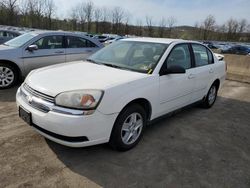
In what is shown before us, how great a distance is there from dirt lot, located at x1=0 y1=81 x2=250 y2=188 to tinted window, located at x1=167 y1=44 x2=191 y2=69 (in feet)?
3.76

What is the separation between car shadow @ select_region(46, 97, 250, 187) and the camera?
2930 millimetres

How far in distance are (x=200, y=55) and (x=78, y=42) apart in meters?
3.81

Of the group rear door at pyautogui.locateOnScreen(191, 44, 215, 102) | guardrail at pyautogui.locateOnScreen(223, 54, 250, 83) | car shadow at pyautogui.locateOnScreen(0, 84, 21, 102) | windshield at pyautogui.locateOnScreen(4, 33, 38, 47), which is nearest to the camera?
rear door at pyautogui.locateOnScreen(191, 44, 215, 102)

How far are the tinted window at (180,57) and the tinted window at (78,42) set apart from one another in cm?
377

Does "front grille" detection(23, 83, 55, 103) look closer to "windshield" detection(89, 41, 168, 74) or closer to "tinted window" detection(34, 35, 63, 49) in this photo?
"windshield" detection(89, 41, 168, 74)

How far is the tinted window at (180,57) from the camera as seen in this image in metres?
4.11

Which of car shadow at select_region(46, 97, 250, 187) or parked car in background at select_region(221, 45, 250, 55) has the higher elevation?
parked car in background at select_region(221, 45, 250, 55)

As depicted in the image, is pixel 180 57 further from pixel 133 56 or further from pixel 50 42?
pixel 50 42

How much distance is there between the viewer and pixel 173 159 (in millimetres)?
3398

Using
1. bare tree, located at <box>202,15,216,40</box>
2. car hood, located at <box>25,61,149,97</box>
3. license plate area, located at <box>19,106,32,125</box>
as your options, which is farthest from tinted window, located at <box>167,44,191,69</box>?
bare tree, located at <box>202,15,216,40</box>

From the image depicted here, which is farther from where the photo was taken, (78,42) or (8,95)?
(78,42)

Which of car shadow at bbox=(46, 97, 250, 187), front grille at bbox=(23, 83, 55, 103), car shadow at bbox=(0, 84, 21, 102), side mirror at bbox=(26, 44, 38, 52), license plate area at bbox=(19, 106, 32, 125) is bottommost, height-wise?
car shadow at bbox=(46, 97, 250, 187)

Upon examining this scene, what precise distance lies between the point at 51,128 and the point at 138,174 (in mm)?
1167

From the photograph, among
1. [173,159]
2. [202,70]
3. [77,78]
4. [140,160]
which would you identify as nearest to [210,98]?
[202,70]
